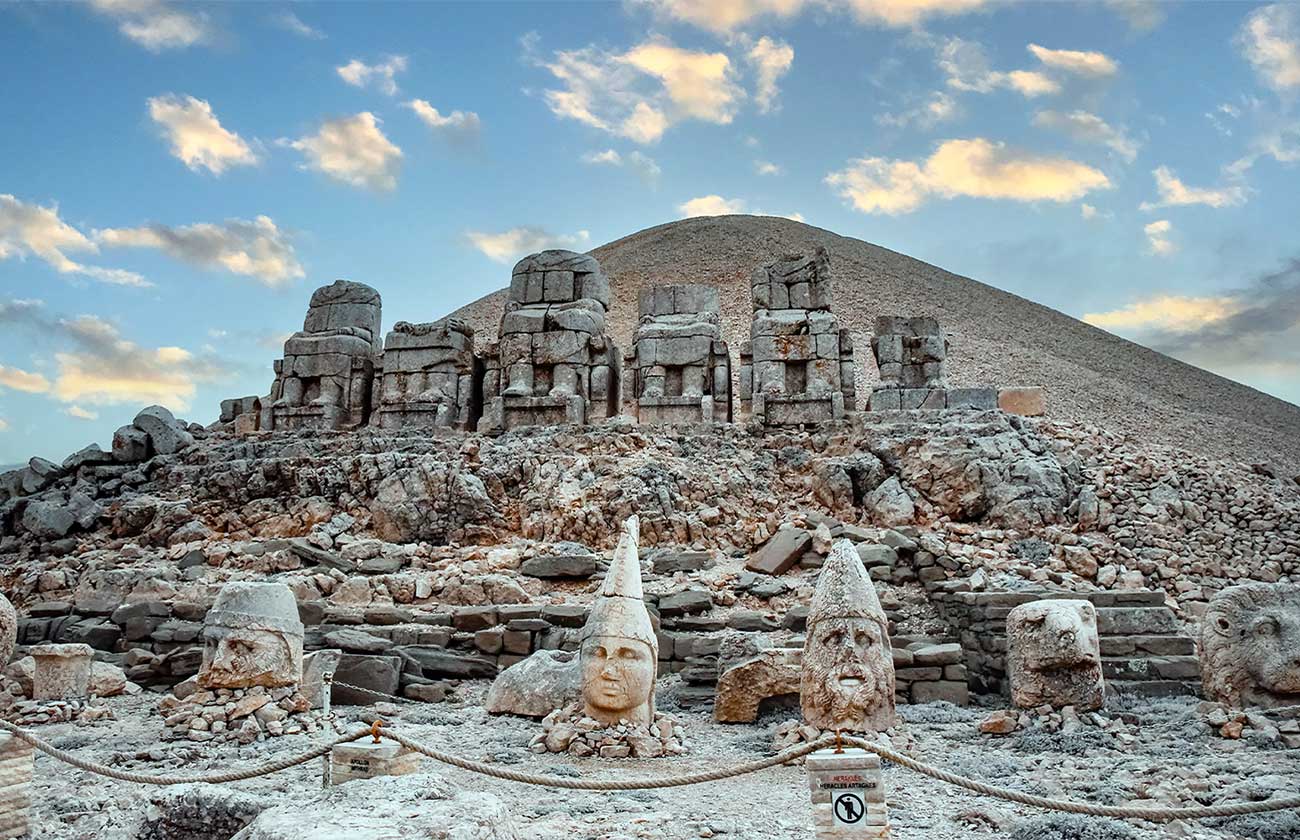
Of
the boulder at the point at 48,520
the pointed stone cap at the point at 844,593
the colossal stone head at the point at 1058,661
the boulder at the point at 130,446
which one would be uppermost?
the boulder at the point at 130,446

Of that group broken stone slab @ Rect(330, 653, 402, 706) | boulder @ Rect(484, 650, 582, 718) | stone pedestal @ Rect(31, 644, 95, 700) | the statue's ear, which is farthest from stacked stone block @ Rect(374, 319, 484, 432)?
the statue's ear

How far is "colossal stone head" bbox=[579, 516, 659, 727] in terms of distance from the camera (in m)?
7.04

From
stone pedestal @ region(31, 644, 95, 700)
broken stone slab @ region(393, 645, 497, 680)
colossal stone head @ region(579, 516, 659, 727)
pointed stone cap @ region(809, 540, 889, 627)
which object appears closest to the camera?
colossal stone head @ region(579, 516, 659, 727)

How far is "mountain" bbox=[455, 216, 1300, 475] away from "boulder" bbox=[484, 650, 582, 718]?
67.0 feet

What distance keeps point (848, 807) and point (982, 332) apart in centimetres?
3693

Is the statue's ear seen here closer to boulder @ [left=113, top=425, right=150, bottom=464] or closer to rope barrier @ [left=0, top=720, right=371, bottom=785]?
rope barrier @ [left=0, top=720, right=371, bottom=785]

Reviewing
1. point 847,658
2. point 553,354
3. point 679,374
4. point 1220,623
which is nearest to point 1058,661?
point 1220,623

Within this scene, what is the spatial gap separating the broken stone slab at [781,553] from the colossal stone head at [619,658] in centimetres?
414

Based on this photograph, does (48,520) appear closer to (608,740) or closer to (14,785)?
(14,785)

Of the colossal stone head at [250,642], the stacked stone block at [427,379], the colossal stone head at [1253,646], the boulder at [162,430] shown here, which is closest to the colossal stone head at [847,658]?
the colossal stone head at [1253,646]

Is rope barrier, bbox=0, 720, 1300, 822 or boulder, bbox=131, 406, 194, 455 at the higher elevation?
boulder, bbox=131, 406, 194, 455

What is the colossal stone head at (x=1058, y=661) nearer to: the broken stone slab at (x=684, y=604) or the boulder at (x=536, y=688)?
the broken stone slab at (x=684, y=604)

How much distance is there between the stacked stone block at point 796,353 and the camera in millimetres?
15328

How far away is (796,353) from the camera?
1580 cm
